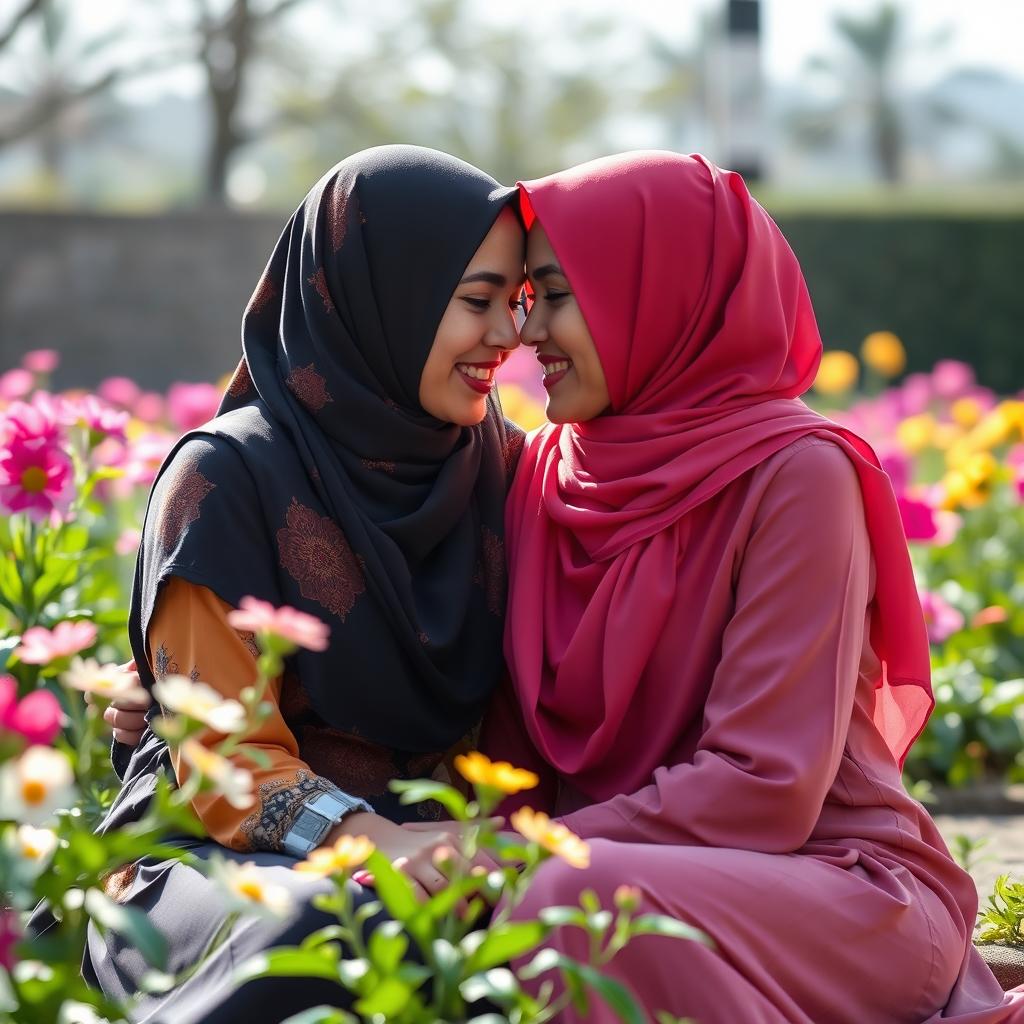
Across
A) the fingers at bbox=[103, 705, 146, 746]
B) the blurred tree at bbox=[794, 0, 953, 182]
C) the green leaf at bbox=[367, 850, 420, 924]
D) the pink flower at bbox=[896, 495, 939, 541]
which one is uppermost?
the green leaf at bbox=[367, 850, 420, 924]

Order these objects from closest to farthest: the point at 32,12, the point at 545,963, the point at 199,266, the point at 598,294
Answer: the point at 545,963
the point at 598,294
the point at 199,266
the point at 32,12

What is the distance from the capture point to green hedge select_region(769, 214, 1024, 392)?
14.6m

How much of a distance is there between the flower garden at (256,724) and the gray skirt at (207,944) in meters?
0.05

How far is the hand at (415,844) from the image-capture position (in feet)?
6.86

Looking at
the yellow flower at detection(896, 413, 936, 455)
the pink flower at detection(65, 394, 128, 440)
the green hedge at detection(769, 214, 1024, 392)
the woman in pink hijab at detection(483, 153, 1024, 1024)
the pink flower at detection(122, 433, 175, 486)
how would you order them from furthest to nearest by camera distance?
the green hedge at detection(769, 214, 1024, 392)
the yellow flower at detection(896, 413, 936, 455)
the pink flower at detection(122, 433, 175, 486)
the pink flower at detection(65, 394, 128, 440)
the woman in pink hijab at detection(483, 153, 1024, 1024)

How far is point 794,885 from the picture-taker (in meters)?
2.14

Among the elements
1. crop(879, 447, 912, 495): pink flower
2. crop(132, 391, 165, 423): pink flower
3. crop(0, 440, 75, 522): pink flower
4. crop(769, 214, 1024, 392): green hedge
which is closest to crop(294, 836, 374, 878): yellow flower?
crop(0, 440, 75, 522): pink flower

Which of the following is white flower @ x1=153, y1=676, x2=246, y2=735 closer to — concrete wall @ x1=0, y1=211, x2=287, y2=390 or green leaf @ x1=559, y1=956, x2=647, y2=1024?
green leaf @ x1=559, y1=956, x2=647, y2=1024

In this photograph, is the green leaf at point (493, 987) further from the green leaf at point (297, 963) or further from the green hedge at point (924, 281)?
the green hedge at point (924, 281)

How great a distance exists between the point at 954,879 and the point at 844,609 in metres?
0.48

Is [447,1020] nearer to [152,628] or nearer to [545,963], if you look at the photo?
[545,963]

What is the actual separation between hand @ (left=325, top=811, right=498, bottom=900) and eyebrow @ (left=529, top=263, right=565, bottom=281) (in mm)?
897

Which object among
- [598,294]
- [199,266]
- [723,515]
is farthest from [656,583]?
[199,266]

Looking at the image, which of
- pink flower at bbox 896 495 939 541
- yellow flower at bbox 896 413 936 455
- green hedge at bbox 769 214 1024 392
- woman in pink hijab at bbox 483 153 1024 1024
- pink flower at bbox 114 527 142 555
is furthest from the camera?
green hedge at bbox 769 214 1024 392
